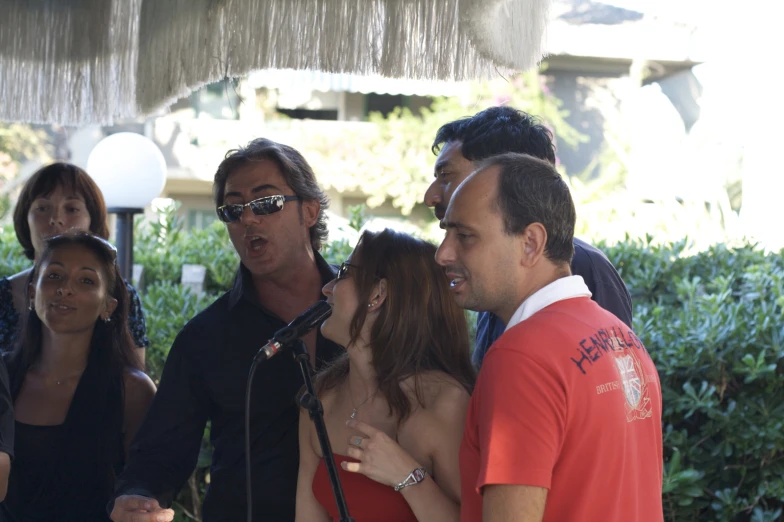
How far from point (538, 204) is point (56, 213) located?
3204 mm

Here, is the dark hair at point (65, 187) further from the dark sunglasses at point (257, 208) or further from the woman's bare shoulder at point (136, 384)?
the dark sunglasses at point (257, 208)

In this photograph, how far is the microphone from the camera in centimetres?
259

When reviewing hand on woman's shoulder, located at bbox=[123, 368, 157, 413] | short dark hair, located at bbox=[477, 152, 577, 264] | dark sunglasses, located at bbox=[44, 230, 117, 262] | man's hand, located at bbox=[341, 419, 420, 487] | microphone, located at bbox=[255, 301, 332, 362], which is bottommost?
hand on woman's shoulder, located at bbox=[123, 368, 157, 413]

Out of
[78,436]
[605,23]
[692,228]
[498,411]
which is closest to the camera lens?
[498,411]

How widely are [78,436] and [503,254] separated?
7.69ft

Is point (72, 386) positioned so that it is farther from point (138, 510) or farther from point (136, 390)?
point (138, 510)

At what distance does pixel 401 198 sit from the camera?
18844 mm

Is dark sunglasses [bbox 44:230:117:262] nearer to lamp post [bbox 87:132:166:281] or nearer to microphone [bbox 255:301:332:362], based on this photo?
microphone [bbox 255:301:332:362]

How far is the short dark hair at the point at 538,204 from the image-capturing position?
2264 millimetres

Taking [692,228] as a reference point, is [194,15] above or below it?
above

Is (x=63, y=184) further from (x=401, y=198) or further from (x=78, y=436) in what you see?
(x=401, y=198)

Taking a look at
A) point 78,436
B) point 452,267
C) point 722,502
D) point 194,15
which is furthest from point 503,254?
point 722,502

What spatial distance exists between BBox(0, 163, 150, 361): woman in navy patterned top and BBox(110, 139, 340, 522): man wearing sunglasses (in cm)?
112

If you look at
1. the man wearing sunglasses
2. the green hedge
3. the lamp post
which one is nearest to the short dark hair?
the man wearing sunglasses
